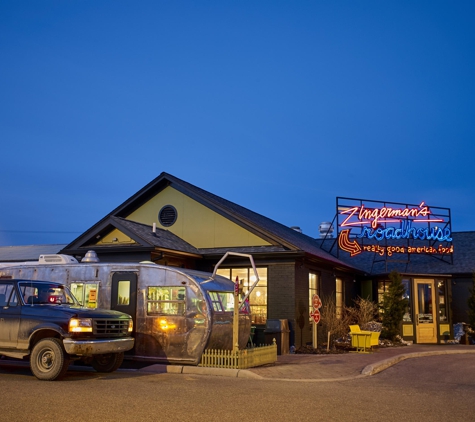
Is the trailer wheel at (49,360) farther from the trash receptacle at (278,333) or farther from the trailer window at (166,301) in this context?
the trash receptacle at (278,333)

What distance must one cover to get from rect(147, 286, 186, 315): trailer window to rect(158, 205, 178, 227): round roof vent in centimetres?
863

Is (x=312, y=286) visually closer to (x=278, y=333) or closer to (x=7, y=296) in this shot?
(x=278, y=333)

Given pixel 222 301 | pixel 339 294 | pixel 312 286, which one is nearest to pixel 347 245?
pixel 339 294

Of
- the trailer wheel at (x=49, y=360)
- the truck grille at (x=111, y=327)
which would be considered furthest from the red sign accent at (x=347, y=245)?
the trailer wheel at (x=49, y=360)

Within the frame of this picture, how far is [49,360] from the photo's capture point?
1159 cm

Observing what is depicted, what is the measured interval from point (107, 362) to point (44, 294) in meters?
2.08

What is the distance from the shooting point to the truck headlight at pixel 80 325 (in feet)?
37.8

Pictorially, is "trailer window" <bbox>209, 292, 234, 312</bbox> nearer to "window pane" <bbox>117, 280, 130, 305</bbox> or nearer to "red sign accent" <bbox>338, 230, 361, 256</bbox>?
"window pane" <bbox>117, 280, 130, 305</bbox>

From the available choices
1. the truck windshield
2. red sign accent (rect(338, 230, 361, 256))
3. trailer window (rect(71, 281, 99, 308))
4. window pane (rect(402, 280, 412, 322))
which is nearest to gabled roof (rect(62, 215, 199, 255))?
trailer window (rect(71, 281, 99, 308))

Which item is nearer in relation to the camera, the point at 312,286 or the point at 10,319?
the point at 10,319

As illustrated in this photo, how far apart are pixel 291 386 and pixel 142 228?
10.7m

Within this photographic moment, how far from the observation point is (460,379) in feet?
42.5

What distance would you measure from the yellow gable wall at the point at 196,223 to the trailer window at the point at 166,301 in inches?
291

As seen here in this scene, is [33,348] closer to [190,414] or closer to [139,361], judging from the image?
[139,361]
